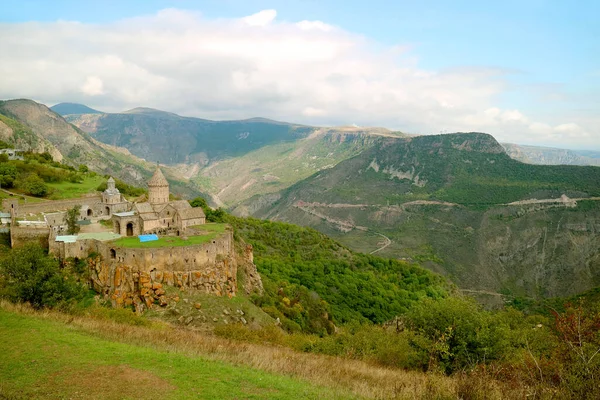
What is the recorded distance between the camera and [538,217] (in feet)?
339

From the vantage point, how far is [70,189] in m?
48.6

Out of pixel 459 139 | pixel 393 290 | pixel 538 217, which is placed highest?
pixel 459 139

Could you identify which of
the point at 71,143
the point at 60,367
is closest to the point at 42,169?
the point at 60,367

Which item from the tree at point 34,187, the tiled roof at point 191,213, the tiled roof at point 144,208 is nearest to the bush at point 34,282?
the tiled roof at point 144,208

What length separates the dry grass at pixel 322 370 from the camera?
453 inches

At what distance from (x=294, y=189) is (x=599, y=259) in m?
128

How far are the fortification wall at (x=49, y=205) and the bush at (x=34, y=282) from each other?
13.9 m

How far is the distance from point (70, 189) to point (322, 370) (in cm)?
4496

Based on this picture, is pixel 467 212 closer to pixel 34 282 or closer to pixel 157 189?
pixel 157 189

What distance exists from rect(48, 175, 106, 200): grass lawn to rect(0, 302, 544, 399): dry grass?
30.0 meters

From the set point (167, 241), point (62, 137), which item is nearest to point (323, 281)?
point (167, 241)

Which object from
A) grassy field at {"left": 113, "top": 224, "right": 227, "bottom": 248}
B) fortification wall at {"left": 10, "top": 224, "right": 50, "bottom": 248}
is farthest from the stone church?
→ fortification wall at {"left": 10, "top": 224, "right": 50, "bottom": 248}

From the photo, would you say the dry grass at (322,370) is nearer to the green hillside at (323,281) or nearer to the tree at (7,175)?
the green hillside at (323,281)

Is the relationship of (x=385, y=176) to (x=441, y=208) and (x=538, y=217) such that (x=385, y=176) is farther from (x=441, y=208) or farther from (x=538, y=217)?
(x=538, y=217)
